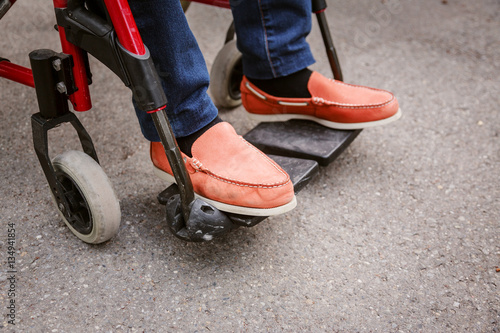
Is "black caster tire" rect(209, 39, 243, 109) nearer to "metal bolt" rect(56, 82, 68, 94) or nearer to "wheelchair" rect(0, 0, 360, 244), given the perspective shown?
"wheelchair" rect(0, 0, 360, 244)

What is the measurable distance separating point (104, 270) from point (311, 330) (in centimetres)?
46

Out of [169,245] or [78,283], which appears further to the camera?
[169,245]

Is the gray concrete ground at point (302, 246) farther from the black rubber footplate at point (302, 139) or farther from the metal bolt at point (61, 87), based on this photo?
the metal bolt at point (61, 87)

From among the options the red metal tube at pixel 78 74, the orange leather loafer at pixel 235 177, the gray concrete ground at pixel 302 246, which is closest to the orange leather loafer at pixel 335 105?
the gray concrete ground at pixel 302 246

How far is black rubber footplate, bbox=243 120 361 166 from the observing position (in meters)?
1.29

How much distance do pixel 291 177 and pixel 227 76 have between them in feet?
1.83

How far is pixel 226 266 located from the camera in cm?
108

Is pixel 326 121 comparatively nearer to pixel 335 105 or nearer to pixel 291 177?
pixel 335 105

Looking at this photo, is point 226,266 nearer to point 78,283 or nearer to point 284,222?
point 284,222

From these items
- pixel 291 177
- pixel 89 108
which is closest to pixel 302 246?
pixel 291 177

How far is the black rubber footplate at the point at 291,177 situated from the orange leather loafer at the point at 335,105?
0.65 feet

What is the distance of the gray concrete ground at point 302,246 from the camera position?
97 centimetres

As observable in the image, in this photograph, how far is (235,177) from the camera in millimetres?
1019

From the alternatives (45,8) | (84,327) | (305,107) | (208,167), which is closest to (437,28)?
(305,107)
